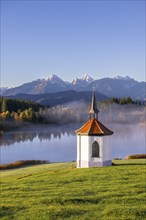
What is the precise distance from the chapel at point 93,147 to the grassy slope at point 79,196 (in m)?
3.81

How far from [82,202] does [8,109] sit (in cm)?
10648

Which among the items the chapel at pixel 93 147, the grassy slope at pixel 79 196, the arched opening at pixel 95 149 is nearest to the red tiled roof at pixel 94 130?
the chapel at pixel 93 147

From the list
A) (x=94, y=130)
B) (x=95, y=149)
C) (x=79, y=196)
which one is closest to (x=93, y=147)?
(x=95, y=149)

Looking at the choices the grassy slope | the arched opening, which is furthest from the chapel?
the grassy slope

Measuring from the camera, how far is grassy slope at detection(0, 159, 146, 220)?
13883 mm

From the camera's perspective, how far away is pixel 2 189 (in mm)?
19844

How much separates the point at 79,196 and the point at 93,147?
1183cm

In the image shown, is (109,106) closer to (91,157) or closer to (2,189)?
(91,157)

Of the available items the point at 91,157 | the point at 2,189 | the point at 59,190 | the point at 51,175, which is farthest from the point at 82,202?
the point at 91,157

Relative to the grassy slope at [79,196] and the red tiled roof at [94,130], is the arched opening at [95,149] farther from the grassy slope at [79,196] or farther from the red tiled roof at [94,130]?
the grassy slope at [79,196]

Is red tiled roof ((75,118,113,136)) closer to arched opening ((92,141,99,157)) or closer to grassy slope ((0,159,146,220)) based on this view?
arched opening ((92,141,99,157))

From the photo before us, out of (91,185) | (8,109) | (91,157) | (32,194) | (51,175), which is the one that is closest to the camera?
(32,194)

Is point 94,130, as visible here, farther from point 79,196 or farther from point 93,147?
point 79,196

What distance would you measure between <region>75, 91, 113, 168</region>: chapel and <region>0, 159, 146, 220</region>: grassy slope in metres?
3.81
